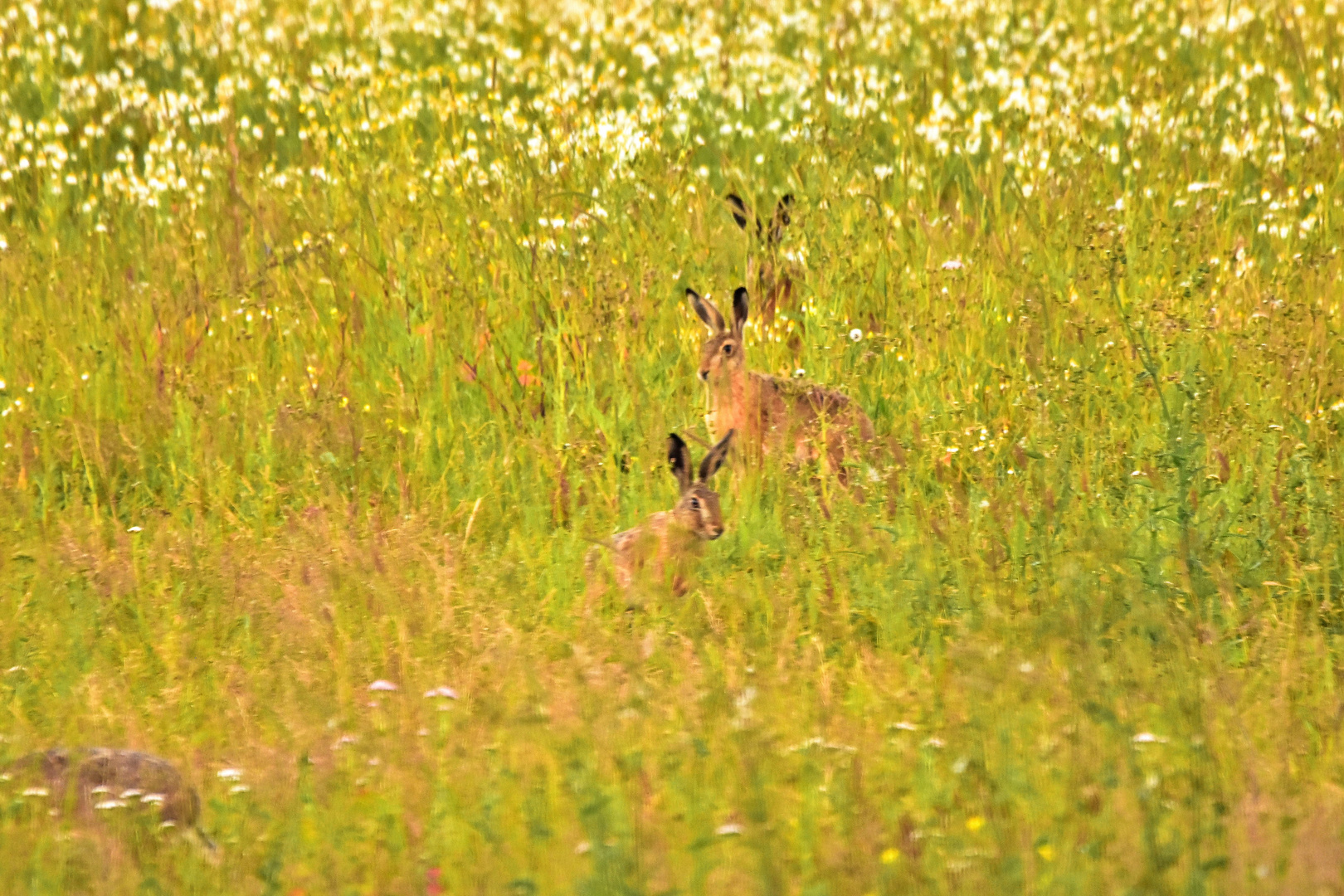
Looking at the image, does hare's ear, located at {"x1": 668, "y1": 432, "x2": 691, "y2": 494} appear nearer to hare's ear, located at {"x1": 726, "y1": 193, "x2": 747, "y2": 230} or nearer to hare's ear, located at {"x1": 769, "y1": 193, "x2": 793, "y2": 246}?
hare's ear, located at {"x1": 769, "y1": 193, "x2": 793, "y2": 246}

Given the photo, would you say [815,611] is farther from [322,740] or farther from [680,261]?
[680,261]

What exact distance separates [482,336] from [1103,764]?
14.6 ft

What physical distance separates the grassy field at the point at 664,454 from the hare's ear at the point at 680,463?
0.68ft

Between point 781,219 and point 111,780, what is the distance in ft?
17.3

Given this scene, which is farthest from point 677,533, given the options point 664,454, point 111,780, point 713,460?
point 111,780

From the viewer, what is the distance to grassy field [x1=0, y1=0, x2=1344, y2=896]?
3891mm

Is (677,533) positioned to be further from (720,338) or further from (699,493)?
(720,338)

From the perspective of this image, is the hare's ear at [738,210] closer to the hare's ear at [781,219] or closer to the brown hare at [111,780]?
the hare's ear at [781,219]

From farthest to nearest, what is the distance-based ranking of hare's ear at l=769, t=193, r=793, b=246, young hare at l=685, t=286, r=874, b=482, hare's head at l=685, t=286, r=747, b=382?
1. hare's ear at l=769, t=193, r=793, b=246
2. hare's head at l=685, t=286, r=747, b=382
3. young hare at l=685, t=286, r=874, b=482

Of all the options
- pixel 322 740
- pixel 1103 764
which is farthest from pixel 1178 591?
pixel 322 740

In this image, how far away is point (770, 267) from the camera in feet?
27.3

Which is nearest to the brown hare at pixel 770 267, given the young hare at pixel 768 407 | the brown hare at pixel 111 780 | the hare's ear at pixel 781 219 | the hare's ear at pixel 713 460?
the hare's ear at pixel 781 219

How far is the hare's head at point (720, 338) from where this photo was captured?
24.0 feet

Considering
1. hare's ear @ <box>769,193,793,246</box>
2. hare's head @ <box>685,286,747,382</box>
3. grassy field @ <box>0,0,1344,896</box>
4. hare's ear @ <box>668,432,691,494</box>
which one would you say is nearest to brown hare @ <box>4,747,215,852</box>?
grassy field @ <box>0,0,1344,896</box>
